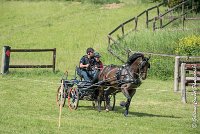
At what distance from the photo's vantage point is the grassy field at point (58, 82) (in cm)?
1585

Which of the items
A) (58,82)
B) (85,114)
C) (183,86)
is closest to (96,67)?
(85,114)

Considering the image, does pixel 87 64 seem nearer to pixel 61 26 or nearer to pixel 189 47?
pixel 189 47

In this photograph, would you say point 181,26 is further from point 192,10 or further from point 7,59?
point 7,59

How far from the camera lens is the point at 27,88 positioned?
80.2 feet

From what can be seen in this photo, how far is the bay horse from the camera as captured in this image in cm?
1816

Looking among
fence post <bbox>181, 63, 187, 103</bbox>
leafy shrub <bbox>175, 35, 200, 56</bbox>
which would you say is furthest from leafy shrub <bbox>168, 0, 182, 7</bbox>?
fence post <bbox>181, 63, 187, 103</bbox>

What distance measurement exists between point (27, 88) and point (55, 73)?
19.4ft

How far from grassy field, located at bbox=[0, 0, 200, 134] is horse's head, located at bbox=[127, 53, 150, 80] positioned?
4.09 ft

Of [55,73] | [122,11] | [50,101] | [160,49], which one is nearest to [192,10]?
[122,11]

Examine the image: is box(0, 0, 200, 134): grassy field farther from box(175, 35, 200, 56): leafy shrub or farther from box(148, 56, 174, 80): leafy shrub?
box(175, 35, 200, 56): leafy shrub

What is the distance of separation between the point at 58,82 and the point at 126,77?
911 cm

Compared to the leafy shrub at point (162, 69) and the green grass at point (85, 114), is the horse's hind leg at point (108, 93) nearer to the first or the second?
the green grass at point (85, 114)

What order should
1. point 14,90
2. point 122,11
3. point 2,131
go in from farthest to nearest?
point 122,11, point 14,90, point 2,131

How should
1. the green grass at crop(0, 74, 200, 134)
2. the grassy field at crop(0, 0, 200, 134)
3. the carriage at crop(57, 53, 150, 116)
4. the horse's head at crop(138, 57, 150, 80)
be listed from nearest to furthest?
the green grass at crop(0, 74, 200, 134)
the grassy field at crop(0, 0, 200, 134)
the horse's head at crop(138, 57, 150, 80)
the carriage at crop(57, 53, 150, 116)
